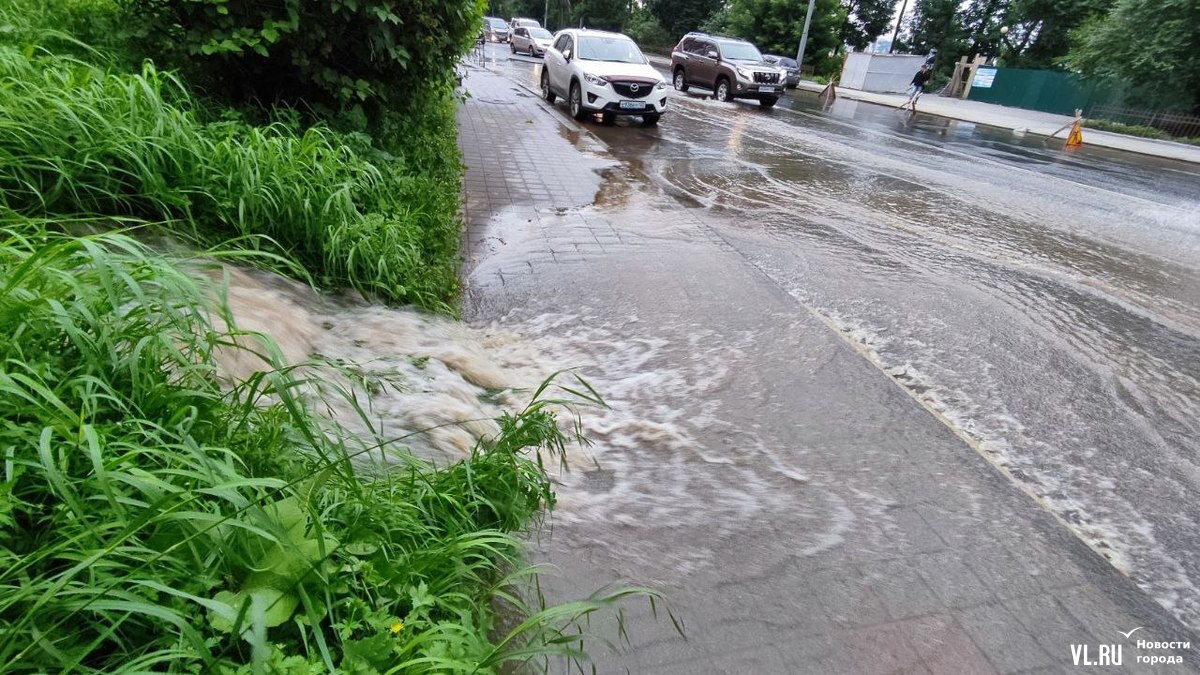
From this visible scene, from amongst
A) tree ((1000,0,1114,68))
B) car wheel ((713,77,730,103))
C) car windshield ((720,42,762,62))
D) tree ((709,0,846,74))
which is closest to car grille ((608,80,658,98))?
car wheel ((713,77,730,103))

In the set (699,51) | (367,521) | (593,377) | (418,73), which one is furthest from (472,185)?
(699,51)

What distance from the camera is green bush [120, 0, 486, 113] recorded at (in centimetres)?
504

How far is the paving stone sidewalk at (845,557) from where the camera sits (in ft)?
8.34

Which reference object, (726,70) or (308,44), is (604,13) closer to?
(726,70)

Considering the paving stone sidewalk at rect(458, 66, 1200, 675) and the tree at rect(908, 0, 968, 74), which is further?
the tree at rect(908, 0, 968, 74)

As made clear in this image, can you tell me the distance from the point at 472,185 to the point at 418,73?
212 centimetres

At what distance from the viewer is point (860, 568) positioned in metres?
2.96

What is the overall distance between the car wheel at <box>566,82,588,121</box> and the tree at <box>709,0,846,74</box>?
3151 cm

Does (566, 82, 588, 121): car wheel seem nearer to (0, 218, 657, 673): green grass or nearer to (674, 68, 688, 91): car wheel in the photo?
(674, 68, 688, 91): car wheel

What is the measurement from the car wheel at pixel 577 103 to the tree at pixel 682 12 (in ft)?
142

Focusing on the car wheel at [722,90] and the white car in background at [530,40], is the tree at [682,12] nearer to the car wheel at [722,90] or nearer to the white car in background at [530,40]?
the white car in background at [530,40]

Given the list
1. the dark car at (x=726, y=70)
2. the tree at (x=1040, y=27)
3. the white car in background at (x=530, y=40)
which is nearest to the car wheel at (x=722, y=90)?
the dark car at (x=726, y=70)

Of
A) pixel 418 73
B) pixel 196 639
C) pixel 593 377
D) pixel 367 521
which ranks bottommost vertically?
pixel 593 377

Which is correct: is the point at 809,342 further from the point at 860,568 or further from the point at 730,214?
the point at 730,214
